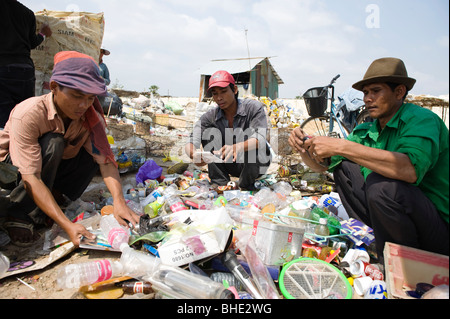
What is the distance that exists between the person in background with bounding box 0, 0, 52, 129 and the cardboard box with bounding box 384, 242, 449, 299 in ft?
12.1

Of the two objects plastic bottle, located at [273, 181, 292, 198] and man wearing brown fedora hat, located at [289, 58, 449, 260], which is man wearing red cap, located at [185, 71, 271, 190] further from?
man wearing brown fedora hat, located at [289, 58, 449, 260]

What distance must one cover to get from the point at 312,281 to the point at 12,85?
3419 millimetres

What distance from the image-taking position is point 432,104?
5.56 metres

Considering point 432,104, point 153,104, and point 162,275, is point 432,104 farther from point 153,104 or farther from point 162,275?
point 153,104

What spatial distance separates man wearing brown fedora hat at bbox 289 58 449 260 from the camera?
1.58 meters

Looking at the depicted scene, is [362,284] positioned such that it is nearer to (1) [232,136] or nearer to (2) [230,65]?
(1) [232,136]

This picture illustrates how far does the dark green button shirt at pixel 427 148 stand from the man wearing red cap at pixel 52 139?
1.99 metres

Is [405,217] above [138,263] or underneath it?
above

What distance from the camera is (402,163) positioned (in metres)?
1.60

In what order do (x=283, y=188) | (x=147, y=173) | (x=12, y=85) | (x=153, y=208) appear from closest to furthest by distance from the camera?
1. (x=153, y=208)
2. (x=12, y=85)
3. (x=283, y=188)
4. (x=147, y=173)

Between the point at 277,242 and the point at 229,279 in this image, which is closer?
the point at 229,279

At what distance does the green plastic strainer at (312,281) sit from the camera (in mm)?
1533

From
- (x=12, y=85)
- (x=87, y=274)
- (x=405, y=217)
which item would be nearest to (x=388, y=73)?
(x=405, y=217)
